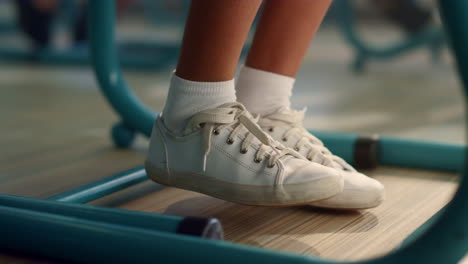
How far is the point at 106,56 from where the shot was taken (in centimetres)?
120

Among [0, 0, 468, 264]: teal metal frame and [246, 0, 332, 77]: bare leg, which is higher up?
[246, 0, 332, 77]: bare leg

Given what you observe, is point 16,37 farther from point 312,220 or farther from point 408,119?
point 312,220

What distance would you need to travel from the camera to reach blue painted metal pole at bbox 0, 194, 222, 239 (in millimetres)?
607

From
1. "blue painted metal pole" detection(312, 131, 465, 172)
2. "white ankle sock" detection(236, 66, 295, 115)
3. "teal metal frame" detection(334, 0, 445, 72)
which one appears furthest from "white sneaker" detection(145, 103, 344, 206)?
"teal metal frame" detection(334, 0, 445, 72)

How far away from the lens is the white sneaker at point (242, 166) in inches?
28.7

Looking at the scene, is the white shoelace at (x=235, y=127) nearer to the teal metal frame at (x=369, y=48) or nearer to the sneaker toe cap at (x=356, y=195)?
the sneaker toe cap at (x=356, y=195)

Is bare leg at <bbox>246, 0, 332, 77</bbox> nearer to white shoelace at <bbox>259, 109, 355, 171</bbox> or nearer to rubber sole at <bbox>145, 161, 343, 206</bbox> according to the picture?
white shoelace at <bbox>259, 109, 355, 171</bbox>

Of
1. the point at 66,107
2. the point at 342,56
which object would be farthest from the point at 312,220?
the point at 342,56

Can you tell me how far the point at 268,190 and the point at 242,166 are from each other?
1.7 inches

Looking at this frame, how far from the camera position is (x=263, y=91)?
2.79ft

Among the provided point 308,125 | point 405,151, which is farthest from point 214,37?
point 308,125

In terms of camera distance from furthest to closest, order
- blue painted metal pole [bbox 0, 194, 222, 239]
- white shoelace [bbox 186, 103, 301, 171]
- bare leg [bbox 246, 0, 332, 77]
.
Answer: bare leg [bbox 246, 0, 332, 77], white shoelace [bbox 186, 103, 301, 171], blue painted metal pole [bbox 0, 194, 222, 239]

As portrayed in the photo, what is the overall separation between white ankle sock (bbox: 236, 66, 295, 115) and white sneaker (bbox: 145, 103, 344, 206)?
109mm

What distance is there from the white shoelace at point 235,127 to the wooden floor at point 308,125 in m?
0.10
